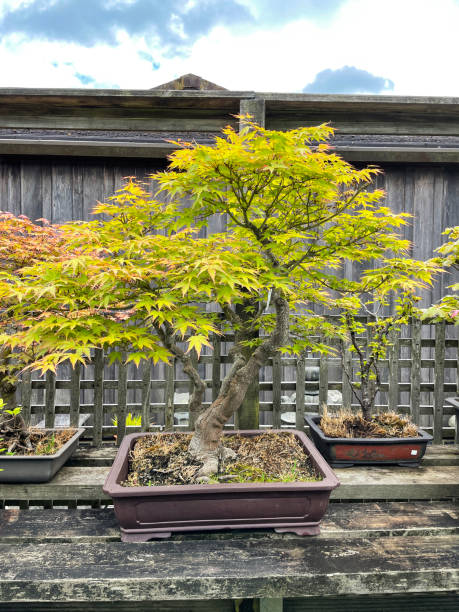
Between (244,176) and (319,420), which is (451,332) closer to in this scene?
(319,420)

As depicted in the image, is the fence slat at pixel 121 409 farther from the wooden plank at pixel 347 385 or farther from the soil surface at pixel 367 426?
the wooden plank at pixel 347 385

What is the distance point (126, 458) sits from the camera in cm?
159

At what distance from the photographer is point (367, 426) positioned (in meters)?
2.02

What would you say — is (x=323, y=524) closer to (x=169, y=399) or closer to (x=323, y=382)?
(x=323, y=382)

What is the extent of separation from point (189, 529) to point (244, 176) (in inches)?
46.0

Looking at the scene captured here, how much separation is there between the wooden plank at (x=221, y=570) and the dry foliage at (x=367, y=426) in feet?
2.04

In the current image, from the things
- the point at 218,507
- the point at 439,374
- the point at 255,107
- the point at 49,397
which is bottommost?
the point at 218,507

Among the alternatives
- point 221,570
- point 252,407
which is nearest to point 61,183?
point 252,407

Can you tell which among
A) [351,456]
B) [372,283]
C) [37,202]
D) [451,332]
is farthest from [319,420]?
[37,202]

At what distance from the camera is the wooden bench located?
45.5 inches

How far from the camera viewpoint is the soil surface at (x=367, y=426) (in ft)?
6.38

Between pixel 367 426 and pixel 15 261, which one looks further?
pixel 367 426

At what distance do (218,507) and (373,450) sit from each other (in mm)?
858

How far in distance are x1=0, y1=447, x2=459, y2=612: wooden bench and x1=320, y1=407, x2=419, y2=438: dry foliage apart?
21 centimetres
